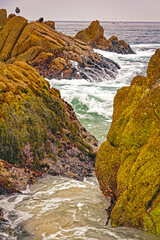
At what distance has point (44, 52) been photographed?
94.4ft

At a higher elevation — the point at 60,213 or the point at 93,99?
the point at 60,213

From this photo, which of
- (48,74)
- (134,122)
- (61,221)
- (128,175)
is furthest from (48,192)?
(48,74)

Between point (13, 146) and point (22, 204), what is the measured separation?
1893 millimetres

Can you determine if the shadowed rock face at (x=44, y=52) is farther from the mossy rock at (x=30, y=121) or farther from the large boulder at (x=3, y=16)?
the mossy rock at (x=30, y=121)

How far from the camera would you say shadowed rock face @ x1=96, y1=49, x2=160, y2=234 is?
5.00 m

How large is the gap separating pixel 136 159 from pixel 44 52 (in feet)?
83.1

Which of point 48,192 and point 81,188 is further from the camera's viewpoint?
point 81,188

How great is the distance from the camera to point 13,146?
755 centimetres

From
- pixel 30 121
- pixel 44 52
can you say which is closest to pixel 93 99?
pixel 44 52

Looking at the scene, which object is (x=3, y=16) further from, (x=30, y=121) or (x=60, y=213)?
(x=60, y=213)

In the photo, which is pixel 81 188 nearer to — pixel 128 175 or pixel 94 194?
pixel 94 194

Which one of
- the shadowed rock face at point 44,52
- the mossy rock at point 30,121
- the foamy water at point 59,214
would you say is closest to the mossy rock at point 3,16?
the shadowed rock face at point 44,52

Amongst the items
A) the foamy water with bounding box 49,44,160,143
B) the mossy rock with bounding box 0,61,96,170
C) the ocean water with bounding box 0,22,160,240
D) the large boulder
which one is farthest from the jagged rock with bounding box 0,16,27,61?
the ocean water with bounding box 0,22,160,240

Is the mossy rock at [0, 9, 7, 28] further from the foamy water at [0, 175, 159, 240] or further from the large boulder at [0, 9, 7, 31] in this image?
the foamy water at [0, 175, 159, 240]
